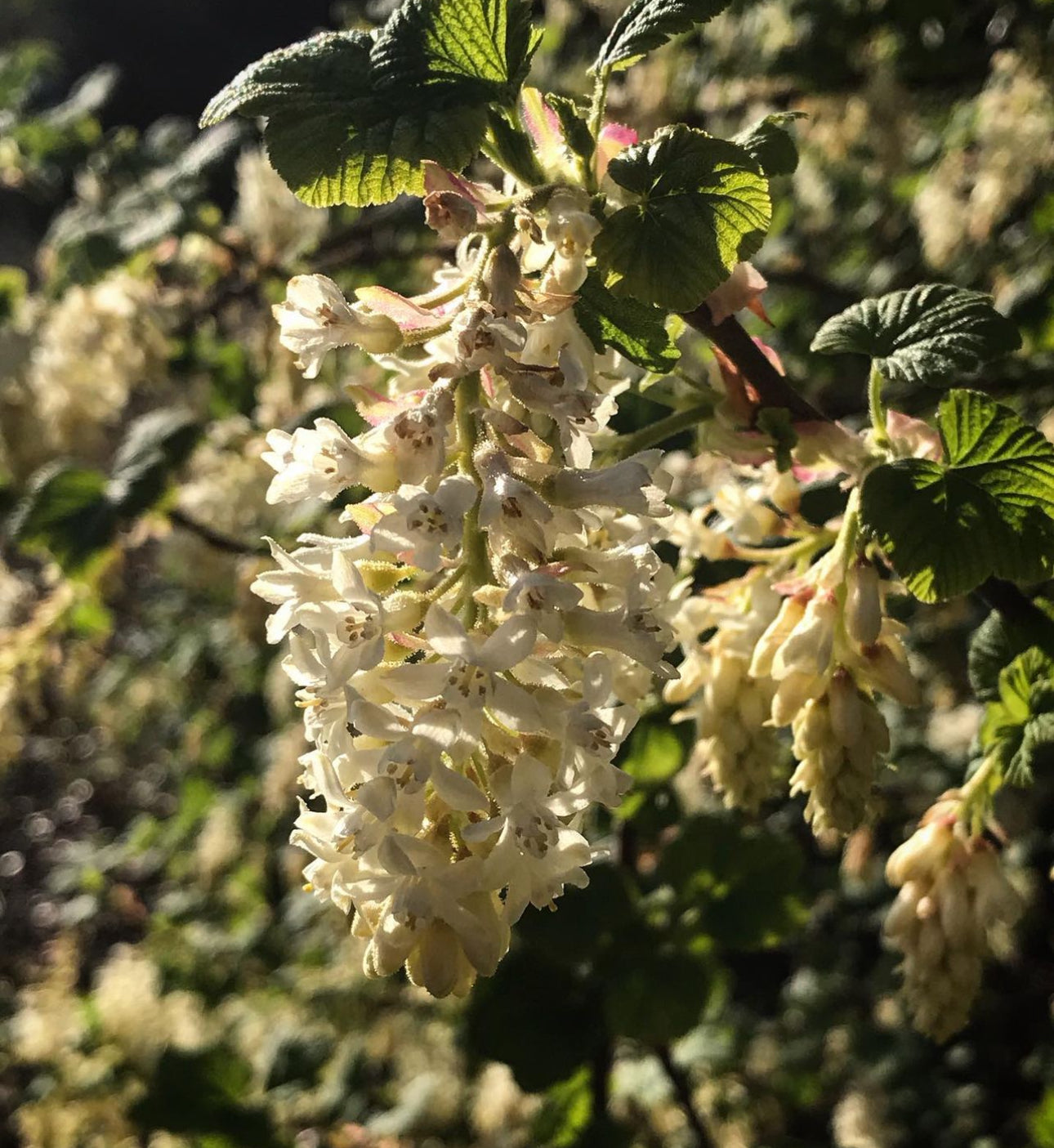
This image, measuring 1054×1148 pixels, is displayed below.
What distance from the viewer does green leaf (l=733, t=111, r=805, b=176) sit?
75cm

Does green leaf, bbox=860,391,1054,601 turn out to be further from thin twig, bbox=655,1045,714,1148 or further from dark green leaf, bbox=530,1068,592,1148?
dark green leaf, bbox=530,1068,592,1148

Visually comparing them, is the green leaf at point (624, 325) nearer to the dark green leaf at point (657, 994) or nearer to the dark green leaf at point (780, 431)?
the dark green leaf at point (780, 431)

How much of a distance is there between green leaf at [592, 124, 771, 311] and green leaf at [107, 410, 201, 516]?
139 centimetres

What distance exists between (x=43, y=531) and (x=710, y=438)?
1.46 metres

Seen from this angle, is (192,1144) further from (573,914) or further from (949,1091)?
(949,1091)

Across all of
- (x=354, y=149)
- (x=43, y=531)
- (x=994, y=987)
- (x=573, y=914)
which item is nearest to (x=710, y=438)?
(x=354, y=149)

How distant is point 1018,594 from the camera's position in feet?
2.69

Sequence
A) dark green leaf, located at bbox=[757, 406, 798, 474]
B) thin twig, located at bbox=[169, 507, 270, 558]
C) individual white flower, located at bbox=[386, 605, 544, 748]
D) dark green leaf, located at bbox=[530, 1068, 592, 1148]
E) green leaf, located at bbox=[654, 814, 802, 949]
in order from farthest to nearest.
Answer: thin twig, located at bbox=[169, 507, 270, 558]
dark green leaf, located at bbox=[530, 1068, 592, 1148]
green leaf, located at bbox=[654, 814, 802, 949]
dark green leaf, located at bbox=[757, 406, 798, 474]
individual white flower, located at bbox=[386, 605, 544, 748]

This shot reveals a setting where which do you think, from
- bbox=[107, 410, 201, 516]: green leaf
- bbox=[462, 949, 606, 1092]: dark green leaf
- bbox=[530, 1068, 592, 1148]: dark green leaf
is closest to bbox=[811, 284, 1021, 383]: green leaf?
bbox=[462, 949, 606, 1092]: dark green leaf

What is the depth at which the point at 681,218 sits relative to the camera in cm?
61

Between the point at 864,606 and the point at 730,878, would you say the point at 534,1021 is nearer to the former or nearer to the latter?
the point at 730,878

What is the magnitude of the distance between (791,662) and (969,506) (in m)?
0.16

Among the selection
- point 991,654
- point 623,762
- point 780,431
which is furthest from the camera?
point 623,762

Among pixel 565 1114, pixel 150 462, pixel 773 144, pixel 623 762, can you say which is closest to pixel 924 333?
pixel 773 144
